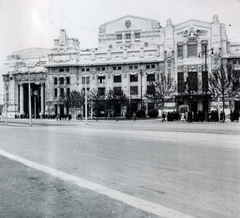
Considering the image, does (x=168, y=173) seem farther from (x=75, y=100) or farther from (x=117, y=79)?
(x=117, y=79)

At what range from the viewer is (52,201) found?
16.9ft

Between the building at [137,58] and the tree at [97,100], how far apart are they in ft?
14.8

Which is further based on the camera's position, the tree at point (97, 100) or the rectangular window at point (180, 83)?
the tree at point (97, 100)

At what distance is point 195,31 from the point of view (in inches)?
2434

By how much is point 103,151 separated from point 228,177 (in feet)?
16.8

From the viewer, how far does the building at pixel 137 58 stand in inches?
2392

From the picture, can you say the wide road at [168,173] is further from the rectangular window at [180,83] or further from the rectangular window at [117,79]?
the rectangular window at [117,79]

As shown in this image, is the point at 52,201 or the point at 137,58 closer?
the point at 52,201

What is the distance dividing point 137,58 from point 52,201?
6322cm

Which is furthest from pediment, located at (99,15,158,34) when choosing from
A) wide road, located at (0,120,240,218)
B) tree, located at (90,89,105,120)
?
wide road, located at (0,120,240,218)

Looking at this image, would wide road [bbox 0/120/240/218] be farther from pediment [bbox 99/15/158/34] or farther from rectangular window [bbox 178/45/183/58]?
pediment [bbox 99/15/158/34]

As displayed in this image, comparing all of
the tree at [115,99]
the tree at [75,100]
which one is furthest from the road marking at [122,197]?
the tree at [75,100]

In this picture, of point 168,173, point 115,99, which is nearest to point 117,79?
point 115,99

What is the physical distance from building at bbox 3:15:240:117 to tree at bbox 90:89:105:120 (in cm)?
452
